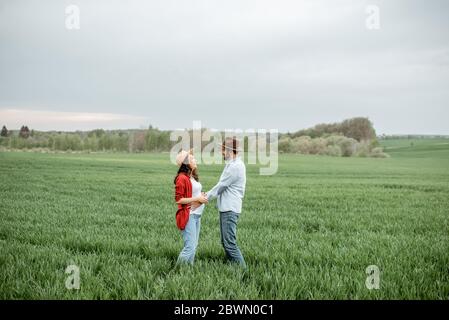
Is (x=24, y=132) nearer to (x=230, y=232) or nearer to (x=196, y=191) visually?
(x=196, y=191)

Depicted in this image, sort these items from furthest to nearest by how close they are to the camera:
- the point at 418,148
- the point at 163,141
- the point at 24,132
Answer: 1. the point at 24,132
2. the point at 418,148
3. the point at 163,141

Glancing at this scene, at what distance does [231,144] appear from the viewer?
6000mm

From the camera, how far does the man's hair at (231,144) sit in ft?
19.6

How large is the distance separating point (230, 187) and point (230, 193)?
0.36 feet

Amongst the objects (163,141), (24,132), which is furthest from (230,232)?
(24,132)

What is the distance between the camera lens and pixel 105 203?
1416cm

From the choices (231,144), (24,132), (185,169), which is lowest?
(185,169)

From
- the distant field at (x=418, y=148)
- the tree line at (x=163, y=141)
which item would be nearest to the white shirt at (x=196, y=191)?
the tree line at (x=163, y=141)

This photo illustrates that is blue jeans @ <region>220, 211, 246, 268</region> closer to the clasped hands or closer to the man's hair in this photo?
the clasped hands

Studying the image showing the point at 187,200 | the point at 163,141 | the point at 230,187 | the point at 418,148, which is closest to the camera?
the point at 187,200
